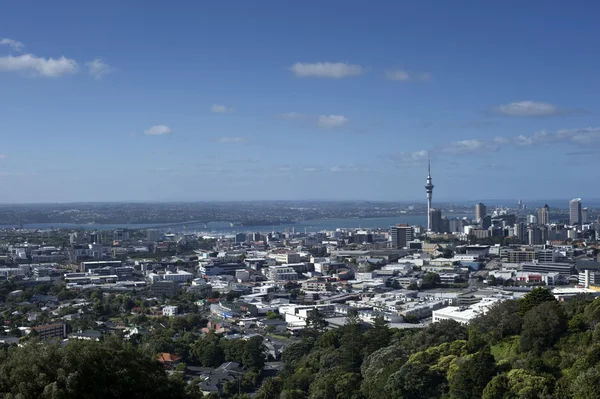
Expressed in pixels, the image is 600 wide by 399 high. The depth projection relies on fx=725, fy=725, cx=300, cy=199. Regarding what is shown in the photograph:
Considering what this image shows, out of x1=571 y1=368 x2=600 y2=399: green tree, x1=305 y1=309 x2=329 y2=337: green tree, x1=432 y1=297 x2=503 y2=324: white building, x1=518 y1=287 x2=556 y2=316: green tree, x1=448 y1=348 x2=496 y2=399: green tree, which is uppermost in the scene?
Answer: x1=518 y1=287 x2=556 y2=316: green tree

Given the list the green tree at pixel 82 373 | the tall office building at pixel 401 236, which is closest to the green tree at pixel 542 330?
the green tree at pixel 82 373

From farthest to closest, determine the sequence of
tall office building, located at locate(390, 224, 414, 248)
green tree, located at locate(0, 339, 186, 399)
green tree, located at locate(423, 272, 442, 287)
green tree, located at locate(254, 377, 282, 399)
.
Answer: tall office building, located at locate(390, 224, 414, 248) < green tree, located at locate(423, 272, 442, 287) < green tree, located at locate(254, 377, 282, 399) < green tree, located at locate(0, 339, 186, 399)

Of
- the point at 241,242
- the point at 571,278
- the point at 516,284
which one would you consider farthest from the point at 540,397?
the point at 241,242

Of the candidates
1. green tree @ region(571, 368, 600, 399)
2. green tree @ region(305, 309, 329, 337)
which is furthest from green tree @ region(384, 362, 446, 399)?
green tree @ region(305, 309, 329, 337)

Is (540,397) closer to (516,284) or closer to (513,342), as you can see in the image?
(513,342)

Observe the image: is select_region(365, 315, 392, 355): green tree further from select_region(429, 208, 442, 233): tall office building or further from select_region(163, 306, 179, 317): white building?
select_region(429, 208, 442, 233): tall office building

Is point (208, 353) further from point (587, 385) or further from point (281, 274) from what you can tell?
point (281, 274)

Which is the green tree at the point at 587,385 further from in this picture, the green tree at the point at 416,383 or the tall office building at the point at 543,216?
the tall office building at the point at 543,216

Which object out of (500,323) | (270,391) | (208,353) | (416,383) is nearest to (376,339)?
(270,391)
